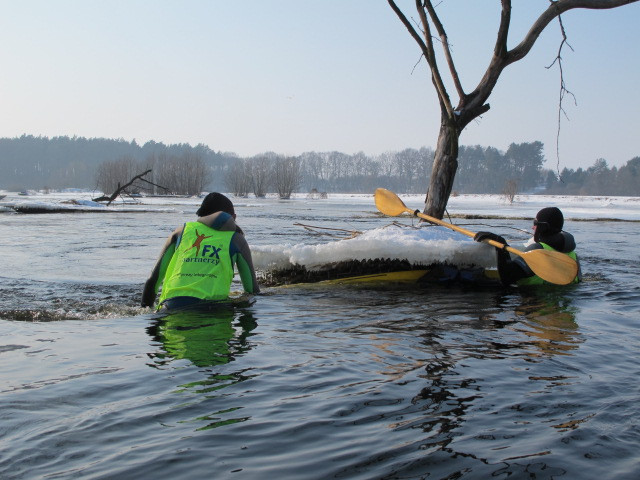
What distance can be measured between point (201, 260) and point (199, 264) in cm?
5

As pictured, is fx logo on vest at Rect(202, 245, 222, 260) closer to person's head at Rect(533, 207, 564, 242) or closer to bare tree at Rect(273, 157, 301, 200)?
person's head at Rect(533, 207, 564, 242)

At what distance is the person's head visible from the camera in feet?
23.3

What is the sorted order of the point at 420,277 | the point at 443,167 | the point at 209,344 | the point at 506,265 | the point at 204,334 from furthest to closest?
the point at 443,167, the point at 420,277, the point at 506,265, the point at 204,334, the point at 209,344

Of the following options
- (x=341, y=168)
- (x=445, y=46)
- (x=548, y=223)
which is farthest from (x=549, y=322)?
(x=341, y=168)

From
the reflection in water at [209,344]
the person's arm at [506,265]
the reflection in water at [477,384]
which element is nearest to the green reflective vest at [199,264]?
the reflection in water at [209,344]

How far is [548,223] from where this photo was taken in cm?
711

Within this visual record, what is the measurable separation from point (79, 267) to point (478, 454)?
802cm

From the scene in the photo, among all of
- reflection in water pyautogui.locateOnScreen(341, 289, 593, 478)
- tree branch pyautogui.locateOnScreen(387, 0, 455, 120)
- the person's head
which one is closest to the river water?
reflection in water pyautogui.locateOnScreen(341, 289, 593, 478)

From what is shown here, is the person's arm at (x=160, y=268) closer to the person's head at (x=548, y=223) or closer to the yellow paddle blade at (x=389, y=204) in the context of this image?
the yellow paddle blade at (x=389, y=204)

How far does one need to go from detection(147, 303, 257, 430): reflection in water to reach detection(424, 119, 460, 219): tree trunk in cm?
→ 405

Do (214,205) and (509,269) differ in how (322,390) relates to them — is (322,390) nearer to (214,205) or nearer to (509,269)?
(214,205)

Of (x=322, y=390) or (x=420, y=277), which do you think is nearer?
(x=322, y=390)

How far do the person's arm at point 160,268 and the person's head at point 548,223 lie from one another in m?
4.14

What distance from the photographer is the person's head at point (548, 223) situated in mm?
7102
